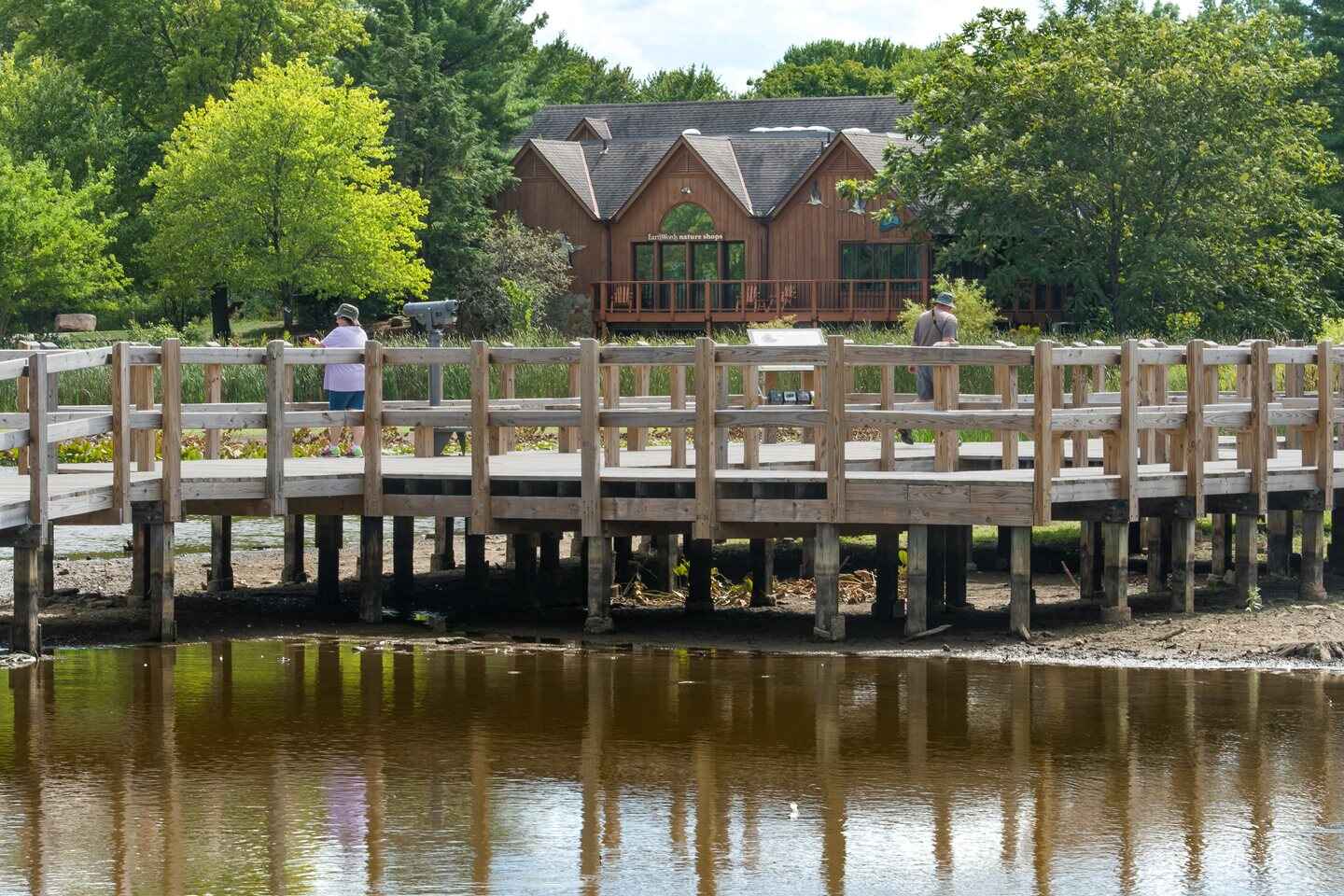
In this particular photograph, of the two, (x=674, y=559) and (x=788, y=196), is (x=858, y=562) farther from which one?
(x=788, y=196)

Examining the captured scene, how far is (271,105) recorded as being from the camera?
53.9 m

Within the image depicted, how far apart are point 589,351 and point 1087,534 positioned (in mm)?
5688

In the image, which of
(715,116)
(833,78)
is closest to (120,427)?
(715,116)

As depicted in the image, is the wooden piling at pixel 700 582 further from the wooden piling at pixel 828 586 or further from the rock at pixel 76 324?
the rock at pixel 76 324

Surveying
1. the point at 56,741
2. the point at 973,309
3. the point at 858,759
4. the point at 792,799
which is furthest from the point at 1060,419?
the point at 973,309

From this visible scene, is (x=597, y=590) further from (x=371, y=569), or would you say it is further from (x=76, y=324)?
(x=76, y=324)

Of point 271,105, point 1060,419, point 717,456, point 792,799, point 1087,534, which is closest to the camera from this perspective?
point 792,799

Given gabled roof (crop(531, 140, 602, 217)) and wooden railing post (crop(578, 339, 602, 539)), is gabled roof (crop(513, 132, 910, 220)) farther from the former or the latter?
wooden railing post (crop(578, 339, 602, 539))

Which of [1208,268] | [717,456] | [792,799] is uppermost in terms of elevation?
[1208,268]

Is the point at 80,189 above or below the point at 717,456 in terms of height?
above

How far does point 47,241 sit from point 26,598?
3923cm

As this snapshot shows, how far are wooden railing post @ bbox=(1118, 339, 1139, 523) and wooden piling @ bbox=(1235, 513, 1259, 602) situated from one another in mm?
2232

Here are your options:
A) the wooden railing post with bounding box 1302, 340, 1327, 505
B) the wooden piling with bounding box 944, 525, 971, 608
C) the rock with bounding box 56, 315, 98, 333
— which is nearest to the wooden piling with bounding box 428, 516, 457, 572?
the wooden piling with bounding box 944, 525, 971, 608

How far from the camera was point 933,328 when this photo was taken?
2208 cm
